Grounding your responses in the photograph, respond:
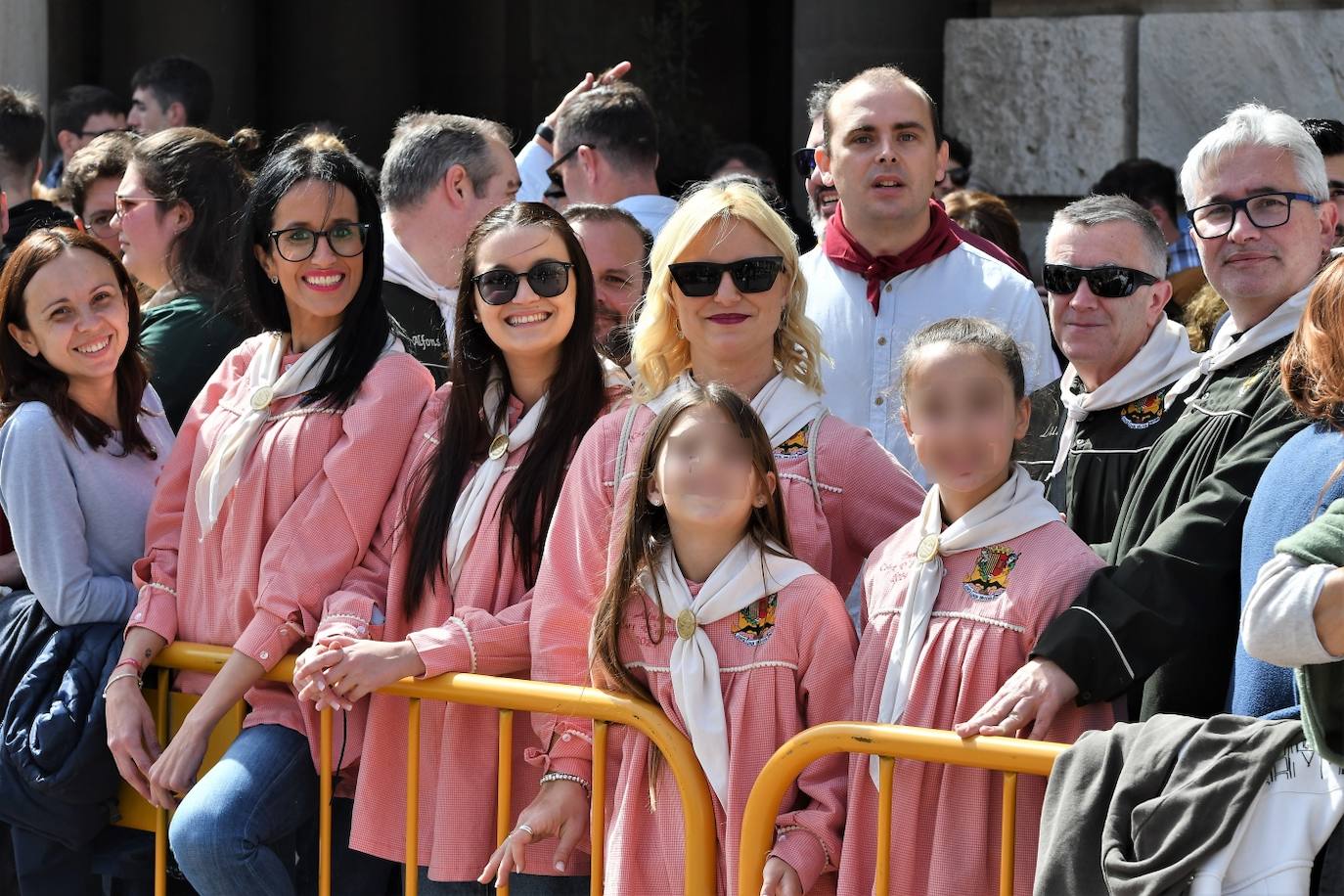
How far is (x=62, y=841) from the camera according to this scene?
3918 millimetres

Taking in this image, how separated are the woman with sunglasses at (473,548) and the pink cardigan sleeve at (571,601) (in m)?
0.11

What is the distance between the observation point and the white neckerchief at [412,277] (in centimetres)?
482

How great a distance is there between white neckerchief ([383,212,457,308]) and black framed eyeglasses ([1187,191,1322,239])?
2.11m

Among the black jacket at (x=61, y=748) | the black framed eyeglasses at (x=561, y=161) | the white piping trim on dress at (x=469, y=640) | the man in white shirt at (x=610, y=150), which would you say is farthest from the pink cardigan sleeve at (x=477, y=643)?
the black framed eyeglasses at (x=561, y=161)

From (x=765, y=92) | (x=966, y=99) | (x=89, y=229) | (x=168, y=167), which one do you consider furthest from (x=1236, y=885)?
(x=765, y=92)

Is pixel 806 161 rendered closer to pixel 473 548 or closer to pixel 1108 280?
pixel 1108 280

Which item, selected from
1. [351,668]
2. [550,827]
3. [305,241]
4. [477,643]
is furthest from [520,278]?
[550,827]

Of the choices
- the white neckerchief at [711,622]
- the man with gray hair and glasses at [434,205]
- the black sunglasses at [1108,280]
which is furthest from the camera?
the man with gray hair and glasses at [434,205]

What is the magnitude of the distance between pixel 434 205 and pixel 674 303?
1538mm

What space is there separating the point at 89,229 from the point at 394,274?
51.3 inches

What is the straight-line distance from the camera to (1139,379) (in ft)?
12.2

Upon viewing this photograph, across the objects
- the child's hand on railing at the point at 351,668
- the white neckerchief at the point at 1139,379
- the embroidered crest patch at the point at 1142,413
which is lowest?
the child's hand on railing at the point at 351,668

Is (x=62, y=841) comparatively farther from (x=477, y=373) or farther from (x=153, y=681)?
(x=477, y=373)

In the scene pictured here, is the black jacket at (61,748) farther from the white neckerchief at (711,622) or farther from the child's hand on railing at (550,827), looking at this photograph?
the white neckerchief at (711,622)
